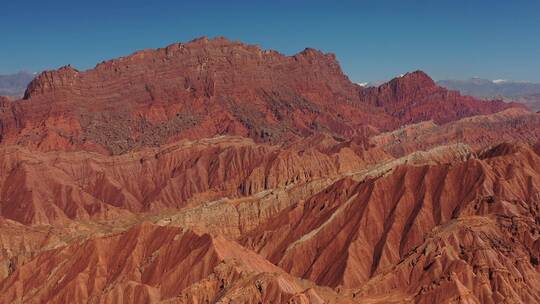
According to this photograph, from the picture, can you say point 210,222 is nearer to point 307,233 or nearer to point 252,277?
point 307,233

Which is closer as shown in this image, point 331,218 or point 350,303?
point 350,303

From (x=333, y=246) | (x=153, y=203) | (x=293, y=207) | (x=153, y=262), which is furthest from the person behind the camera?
(x=153, y=203)

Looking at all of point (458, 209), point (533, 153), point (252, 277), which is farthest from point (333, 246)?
point (533, 153)

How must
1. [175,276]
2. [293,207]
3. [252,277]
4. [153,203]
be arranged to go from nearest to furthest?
[252,277] → [175,276] → [293,207] → [153,203]

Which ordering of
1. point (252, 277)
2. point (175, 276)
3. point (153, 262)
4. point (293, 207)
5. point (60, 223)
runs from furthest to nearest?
1. point (60, 223)
2. point (293, 207)
3. point (153, 262)
4. point (175, 276)
5. point (252, 277)

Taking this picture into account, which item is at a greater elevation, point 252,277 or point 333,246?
point 252,277

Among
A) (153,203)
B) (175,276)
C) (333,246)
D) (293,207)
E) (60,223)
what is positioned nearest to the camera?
(175,276)

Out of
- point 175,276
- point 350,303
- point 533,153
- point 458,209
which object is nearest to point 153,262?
point 175,276

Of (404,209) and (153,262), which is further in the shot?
(404,209)

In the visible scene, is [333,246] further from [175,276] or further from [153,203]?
[153,203]
